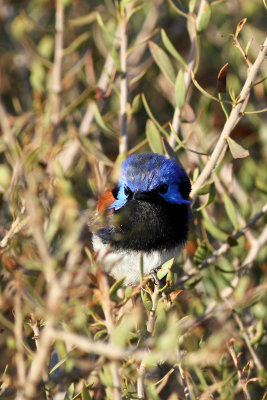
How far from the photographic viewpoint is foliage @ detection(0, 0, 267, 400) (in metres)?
1.77

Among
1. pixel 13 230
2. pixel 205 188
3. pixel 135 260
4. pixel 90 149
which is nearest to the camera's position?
pixel 13 230

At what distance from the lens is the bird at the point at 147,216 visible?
3227mm

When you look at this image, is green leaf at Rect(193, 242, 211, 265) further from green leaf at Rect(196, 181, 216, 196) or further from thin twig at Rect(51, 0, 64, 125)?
thin twig at Rect(51, 0, 64, 125)

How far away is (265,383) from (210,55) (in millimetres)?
3284

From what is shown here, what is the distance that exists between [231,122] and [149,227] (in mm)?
798

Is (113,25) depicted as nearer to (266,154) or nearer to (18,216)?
(266,154)

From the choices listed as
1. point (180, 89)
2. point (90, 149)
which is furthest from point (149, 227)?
point (180, 89)

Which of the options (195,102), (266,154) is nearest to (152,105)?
(195,102)

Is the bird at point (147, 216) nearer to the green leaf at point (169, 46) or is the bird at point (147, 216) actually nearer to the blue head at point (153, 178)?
the blue head at point (153, 178)

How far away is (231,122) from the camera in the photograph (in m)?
2.84

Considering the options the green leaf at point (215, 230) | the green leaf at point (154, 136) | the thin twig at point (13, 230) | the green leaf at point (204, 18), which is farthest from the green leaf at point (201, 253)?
the green leaf at point (204, 18)

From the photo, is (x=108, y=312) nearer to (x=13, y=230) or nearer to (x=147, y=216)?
(x=13, y=230)

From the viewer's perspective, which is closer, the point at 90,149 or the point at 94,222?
the point at 94,222

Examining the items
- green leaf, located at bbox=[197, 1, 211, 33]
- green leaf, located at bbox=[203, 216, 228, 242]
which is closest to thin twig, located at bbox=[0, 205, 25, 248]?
green leaf, located at bbox=[203, 216, 228, 242]
